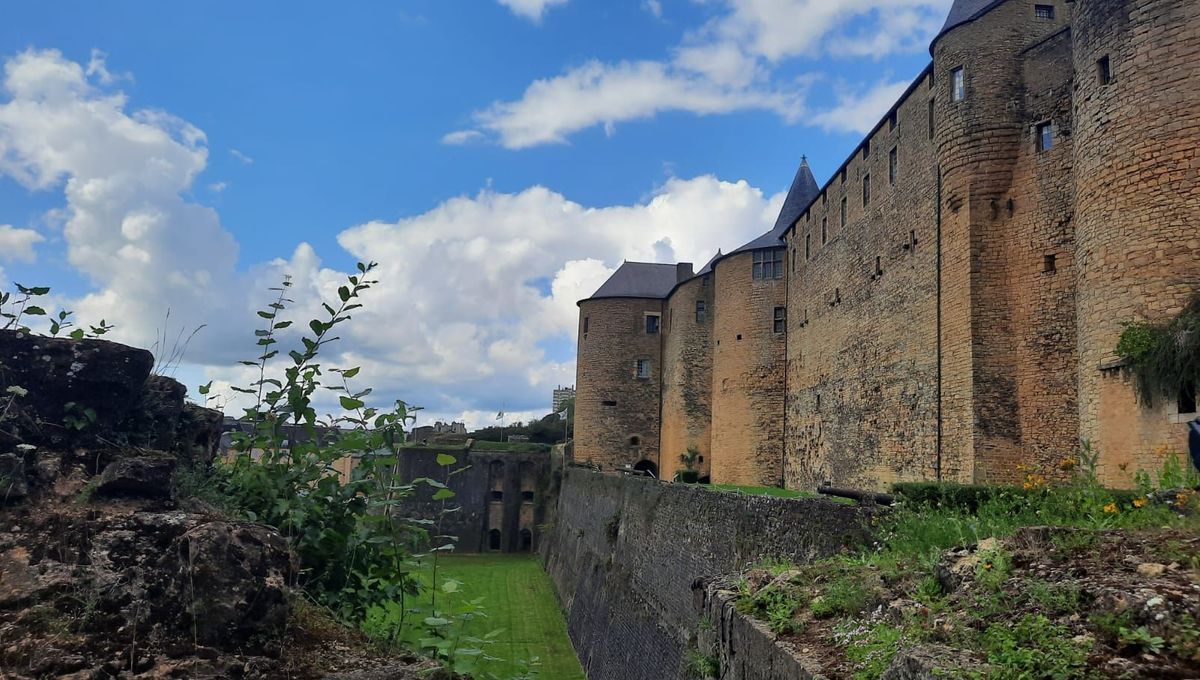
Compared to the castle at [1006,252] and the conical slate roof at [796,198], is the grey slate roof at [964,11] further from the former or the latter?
the conical slate roof at [796,198]

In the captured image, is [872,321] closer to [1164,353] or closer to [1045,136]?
[1045,136]

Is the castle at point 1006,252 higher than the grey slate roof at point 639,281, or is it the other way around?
the grey slate roof at point 639,281

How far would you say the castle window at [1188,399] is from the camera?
10312 millimetres

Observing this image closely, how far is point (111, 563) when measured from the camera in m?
2.72

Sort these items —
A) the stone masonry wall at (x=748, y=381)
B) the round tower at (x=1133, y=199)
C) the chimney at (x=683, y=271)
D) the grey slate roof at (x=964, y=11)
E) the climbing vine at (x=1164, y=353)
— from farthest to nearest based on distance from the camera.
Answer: the chimney at (x=683, y=271), the stone masonry wall at (x=748, y=381), the grey slate roof at (x=964, y=11), the round tower at (x=1133, y=199), the climbing vine at (x=1164, y=353)

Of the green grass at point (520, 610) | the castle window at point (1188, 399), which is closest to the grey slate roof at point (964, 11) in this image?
the castle window at point (1188, 399)

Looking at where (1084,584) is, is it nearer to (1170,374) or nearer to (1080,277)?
(1170,374)

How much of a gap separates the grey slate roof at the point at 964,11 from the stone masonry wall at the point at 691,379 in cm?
1820

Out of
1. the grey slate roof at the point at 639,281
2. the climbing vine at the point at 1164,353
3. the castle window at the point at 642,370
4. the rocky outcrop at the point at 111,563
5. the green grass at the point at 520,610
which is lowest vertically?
the green grass at the point at 520,610

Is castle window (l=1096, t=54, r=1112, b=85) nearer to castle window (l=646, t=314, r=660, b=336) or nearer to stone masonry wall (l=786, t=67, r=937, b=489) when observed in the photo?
stone masonry wall (l=786, t=67, r=937, b=489)

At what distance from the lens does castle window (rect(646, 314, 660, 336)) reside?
128 ft

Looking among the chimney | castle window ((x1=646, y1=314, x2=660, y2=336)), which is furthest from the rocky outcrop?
the chimney

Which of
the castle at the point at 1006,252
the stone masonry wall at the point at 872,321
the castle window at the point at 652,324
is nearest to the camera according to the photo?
the castle at the point at 1006,252

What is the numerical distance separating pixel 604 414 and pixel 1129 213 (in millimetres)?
28304
